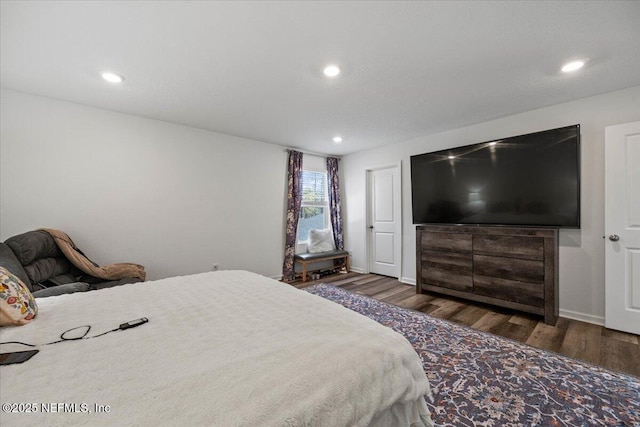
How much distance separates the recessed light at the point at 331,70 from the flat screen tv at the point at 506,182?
2.28 metres

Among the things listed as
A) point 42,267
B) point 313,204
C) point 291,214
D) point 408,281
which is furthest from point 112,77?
point 408,281

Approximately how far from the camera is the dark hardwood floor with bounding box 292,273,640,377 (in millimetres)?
2080

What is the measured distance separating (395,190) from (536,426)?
11.7 feet

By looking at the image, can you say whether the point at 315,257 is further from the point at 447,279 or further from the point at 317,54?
the point at 317,54

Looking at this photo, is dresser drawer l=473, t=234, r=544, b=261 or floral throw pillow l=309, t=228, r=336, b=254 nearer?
dresser drawer l=473, t=234, r=544, b=261

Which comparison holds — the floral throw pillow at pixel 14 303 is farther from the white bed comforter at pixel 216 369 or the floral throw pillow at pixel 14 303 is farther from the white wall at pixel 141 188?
the white wall at pixel 141 188

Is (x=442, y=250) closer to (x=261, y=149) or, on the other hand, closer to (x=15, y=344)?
(x=261, y=149)

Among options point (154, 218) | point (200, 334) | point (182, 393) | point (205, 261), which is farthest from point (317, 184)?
point (182, 393)

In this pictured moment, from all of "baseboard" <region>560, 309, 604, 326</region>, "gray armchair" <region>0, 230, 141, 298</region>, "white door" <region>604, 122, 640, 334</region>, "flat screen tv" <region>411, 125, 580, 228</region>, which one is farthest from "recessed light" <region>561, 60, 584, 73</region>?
"gray armchair" <region>0, 230, 141, 298</region>

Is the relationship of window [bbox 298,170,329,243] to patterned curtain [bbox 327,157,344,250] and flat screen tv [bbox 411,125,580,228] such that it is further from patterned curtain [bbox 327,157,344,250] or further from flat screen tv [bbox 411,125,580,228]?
flat screen tv [bbox 411,125,580,228]

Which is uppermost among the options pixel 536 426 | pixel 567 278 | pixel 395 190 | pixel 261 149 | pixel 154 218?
pixel 261 149

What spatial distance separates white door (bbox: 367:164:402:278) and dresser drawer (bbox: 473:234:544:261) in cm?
142

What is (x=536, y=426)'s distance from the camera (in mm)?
1414

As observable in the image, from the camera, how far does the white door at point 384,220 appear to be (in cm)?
456
